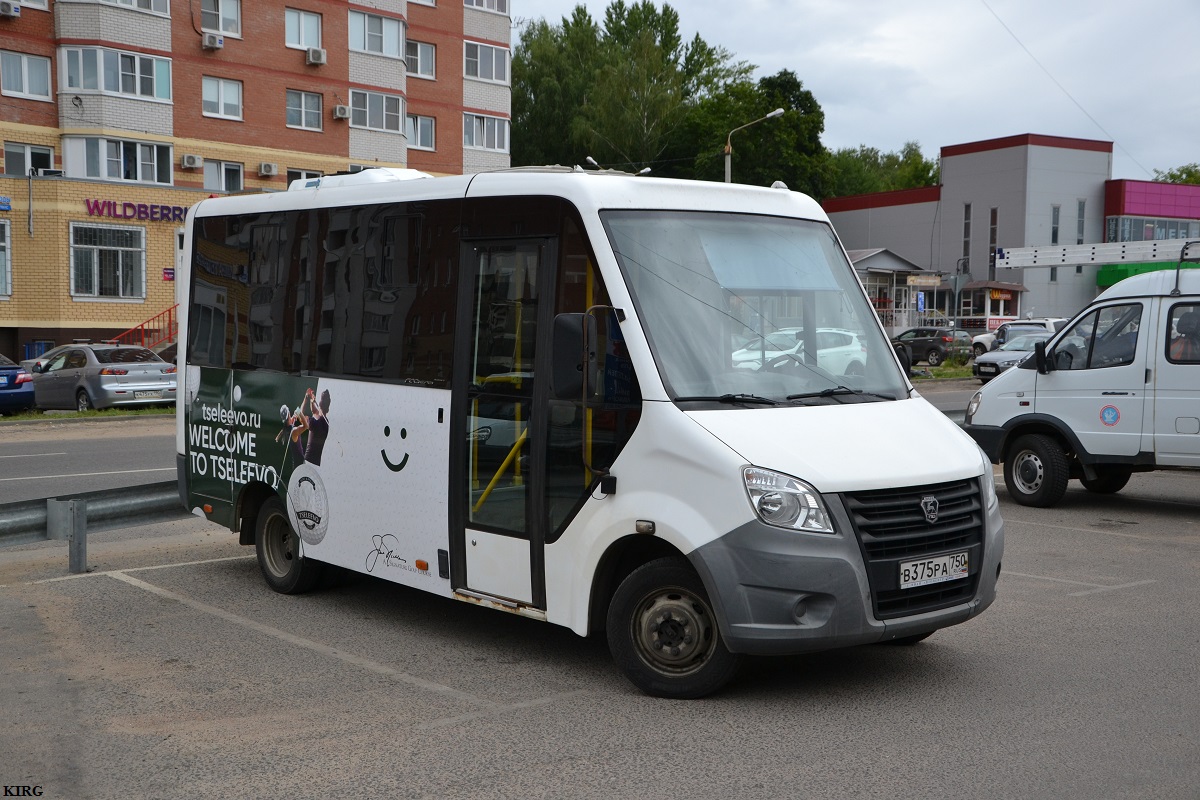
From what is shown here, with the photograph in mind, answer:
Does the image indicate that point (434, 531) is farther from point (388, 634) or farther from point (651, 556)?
point (651, 556)

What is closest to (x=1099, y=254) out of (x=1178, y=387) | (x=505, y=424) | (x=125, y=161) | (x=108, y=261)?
(x=1178, y=387)

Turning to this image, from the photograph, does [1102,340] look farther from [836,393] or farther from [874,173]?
[874,173]

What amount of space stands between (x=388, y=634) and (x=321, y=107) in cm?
4366

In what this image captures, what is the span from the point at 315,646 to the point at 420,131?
4868cm

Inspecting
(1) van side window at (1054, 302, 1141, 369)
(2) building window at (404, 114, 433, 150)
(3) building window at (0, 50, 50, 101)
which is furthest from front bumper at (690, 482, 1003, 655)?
(2) building window at (404, 114, 433, 150)

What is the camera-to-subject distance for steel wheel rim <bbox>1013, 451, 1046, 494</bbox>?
42.2ft

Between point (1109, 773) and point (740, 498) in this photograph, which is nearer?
point (1109, 773)

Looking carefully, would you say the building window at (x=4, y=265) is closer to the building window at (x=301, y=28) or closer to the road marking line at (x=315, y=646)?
the building window at (x=301, y=28)

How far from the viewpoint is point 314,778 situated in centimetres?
492

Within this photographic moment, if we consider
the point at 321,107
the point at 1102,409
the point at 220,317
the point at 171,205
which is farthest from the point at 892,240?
the point at 220,317

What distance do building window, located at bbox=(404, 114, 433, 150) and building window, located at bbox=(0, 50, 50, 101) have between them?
51.4 ft

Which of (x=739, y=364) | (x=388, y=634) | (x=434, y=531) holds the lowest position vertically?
(x=388, y=634)

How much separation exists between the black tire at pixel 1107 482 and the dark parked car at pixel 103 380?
1888 cm

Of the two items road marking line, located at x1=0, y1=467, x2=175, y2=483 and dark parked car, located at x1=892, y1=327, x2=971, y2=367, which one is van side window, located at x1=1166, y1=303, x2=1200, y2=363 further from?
dark parked car, located at x1=892, y1=327, x2=971, y2=367
